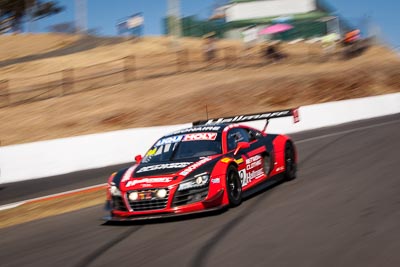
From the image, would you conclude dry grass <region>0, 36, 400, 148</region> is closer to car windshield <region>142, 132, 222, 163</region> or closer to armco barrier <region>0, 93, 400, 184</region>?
armco barrier <region>0, 93, 400, 184</region>

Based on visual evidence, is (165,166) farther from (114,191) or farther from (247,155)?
(247,155)

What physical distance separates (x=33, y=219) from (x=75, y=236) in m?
2.54

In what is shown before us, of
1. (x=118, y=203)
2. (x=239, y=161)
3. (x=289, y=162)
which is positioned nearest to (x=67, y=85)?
(x=289, y=162)

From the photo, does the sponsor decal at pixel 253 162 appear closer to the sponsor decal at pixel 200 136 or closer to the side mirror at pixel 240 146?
the side mirror at pixel 240 146

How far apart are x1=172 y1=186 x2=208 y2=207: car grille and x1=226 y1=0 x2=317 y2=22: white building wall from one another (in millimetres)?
44228

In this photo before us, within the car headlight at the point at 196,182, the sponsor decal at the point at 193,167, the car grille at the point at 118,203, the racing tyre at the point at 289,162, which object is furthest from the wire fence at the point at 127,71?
the car headlight at the point at 196,182

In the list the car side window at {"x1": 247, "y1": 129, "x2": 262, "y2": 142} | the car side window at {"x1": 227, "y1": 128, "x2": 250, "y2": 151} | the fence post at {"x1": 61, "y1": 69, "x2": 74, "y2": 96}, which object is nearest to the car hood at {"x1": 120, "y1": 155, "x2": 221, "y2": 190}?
the car side window at {"x1": 227, "y1": 128, "x2": 250, "y2": 151}

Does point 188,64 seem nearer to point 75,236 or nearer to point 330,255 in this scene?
point 75,236

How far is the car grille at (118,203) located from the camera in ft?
26.3

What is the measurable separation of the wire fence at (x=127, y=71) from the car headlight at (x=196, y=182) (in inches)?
861

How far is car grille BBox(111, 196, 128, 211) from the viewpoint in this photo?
8008mm

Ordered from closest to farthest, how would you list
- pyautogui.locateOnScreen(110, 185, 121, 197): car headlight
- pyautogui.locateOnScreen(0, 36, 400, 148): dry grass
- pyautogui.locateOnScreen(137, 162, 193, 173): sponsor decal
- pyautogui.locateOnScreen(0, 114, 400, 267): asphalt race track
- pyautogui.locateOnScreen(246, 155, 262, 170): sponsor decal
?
pyautogui.locateOnScreen(0, 114, 400, 267): asphalt race track < pyautogui.locateOnScreen(110, 185, 121, 197): car headlight < pyautogui.locateOnScreen(137, 162, 193, 173): sponsor decal < pyautogui.locateOnScreen(246, 155, 262, 170): sponsor decal < pyautogui.locateOnScreen(0, 36, 400, 148): dry grass

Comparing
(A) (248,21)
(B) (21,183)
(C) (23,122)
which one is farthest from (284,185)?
(A) (248,21)

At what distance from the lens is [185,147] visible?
356 inches
